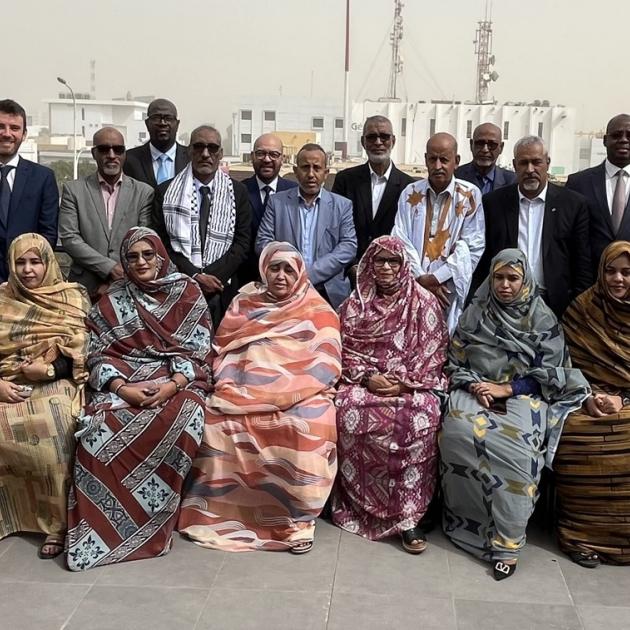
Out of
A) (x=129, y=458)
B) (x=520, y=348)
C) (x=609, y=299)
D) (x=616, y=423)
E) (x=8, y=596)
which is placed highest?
(x=609, y=299)

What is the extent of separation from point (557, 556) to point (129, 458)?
2.22 metres

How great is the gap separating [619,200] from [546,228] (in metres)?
0.59

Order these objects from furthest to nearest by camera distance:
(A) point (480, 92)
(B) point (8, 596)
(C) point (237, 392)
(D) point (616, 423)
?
(A) point (480, 92) < (C) point (237, 392) < (D) point (616, 423) < (B) point (8, 596)

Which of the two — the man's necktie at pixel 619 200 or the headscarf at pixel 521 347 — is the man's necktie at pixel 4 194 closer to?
the headscarf at pixel 521 347

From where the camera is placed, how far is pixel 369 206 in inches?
213

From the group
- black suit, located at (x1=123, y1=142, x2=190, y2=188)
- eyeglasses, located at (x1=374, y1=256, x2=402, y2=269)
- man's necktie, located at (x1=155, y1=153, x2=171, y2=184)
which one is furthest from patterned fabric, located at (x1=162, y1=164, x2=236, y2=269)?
eyeglasses, located at (x1=374, y1=256, x2=402, y2=269)

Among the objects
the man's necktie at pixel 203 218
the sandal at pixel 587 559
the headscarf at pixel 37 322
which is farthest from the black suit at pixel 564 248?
the headscarf at pixel 37 322

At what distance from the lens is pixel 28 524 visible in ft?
13.4

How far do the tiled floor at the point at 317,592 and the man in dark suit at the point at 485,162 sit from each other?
279 centimetres

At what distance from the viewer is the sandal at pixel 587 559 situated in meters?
3.78

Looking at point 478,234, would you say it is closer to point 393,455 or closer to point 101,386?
point 393,455

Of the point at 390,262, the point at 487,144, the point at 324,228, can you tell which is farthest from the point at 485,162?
the point at 390,262

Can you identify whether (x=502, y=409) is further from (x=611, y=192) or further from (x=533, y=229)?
(x=611, y=192)

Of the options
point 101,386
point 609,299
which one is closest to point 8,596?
point 101,386
